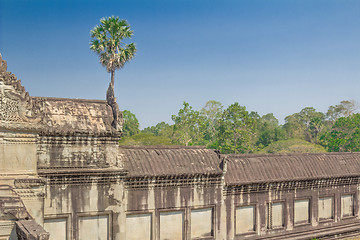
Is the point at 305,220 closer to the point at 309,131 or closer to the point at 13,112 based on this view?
the point at 13,112

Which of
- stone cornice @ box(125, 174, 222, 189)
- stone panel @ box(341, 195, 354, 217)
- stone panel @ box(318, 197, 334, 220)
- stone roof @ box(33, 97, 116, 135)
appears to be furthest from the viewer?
stone panel @ box(341, 195, 354, 217)

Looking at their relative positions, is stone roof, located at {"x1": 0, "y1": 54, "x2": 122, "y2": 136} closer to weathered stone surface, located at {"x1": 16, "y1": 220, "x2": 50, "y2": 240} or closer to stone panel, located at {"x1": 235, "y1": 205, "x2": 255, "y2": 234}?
weathered stone surface, located at {"x1": 16, "y1": 220, "x2": 50, "y2": 240}

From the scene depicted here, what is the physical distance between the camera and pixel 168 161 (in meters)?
15.0

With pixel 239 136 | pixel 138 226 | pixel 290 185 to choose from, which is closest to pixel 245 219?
pixel 290 185

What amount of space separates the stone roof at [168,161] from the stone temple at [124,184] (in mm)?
41

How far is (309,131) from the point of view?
8762 centimetres

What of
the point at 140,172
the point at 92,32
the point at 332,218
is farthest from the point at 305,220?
the point at 92,32

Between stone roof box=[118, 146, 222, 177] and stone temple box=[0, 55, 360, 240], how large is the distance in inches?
1.6

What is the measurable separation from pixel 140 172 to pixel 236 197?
4551 millimetres

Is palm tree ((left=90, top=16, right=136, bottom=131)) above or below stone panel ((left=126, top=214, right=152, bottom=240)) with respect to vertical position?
above

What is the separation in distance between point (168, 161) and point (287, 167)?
20.0 feet

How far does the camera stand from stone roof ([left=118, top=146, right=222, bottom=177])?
560 inches

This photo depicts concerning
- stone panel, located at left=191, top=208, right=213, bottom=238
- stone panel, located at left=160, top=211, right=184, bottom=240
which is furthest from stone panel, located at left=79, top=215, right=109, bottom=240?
stone panel, located at left=191, top=208, right=213, bottom=238

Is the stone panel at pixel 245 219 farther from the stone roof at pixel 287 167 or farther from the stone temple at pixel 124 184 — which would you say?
the stone roof at pixel 287 167
